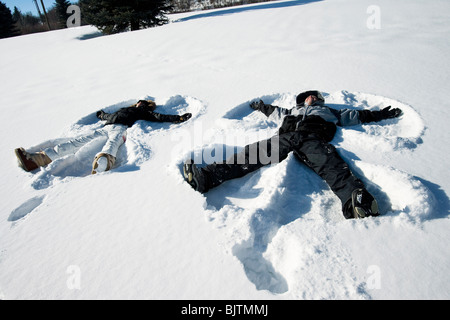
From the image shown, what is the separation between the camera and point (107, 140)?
3.38 meters

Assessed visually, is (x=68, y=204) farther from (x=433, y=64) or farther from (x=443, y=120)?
(x=433, y=64)

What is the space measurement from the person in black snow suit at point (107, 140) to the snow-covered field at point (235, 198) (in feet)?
0.45

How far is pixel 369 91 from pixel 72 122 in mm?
4472

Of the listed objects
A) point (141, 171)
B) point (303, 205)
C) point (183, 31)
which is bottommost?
point (303, 205)

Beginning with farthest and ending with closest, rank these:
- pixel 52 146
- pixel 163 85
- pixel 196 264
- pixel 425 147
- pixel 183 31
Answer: pixel 183 31 → pixel 163 85 → pixel 52 146 → pixel 425 147 → pixel 196 264

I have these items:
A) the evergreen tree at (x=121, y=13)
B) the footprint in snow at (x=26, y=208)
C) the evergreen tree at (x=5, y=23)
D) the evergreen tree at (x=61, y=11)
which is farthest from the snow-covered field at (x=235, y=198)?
the evergreen tree at (x=61, y=11)

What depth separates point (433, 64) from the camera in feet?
13.2

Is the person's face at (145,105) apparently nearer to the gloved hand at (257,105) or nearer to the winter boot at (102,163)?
the winter boot at (102,163)

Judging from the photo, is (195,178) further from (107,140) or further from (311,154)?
(107,140)

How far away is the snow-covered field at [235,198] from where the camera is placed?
1.58m

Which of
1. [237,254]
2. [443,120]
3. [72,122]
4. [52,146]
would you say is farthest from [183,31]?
[237,254]

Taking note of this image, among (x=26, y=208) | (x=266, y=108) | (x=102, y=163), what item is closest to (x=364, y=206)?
(x=266, y=108)

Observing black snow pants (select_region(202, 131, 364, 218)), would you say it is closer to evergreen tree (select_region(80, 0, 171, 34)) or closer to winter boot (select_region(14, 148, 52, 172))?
winter boot (select_region(14, 148, 52, 172))

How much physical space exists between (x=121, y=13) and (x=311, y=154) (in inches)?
536
